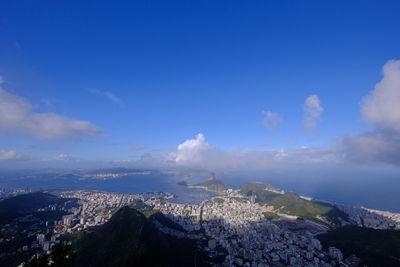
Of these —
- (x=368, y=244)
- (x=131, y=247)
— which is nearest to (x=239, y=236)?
(x=368, y=244)

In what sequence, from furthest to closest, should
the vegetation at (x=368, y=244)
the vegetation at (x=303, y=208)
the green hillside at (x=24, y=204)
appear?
the vegetation at (x=303, y=208)
the green hillside at (x=24, y=204)
the vegetation at (x=368, y=244)

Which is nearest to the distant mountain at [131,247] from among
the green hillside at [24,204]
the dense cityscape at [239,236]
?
the dense cityscape at [239,236]

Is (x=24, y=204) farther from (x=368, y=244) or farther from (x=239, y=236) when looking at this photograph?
(x=368, y=244)

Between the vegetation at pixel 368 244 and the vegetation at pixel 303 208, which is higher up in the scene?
the vegetation at pixel 368 244

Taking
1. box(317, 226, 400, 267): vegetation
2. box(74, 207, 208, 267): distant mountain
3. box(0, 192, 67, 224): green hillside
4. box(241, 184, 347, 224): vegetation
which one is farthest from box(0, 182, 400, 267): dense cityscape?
box(74, 207, 208, 267): distant mountain

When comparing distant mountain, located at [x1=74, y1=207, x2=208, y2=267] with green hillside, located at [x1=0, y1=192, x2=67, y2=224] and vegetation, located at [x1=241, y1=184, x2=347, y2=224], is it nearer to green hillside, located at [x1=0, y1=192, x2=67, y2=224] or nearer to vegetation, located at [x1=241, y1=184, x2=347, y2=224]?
green hillside, located at [x1=0, y1=192, x2=67, y2=224]

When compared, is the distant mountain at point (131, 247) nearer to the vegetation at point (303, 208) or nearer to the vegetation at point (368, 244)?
the vegetation at point (368, 244)
